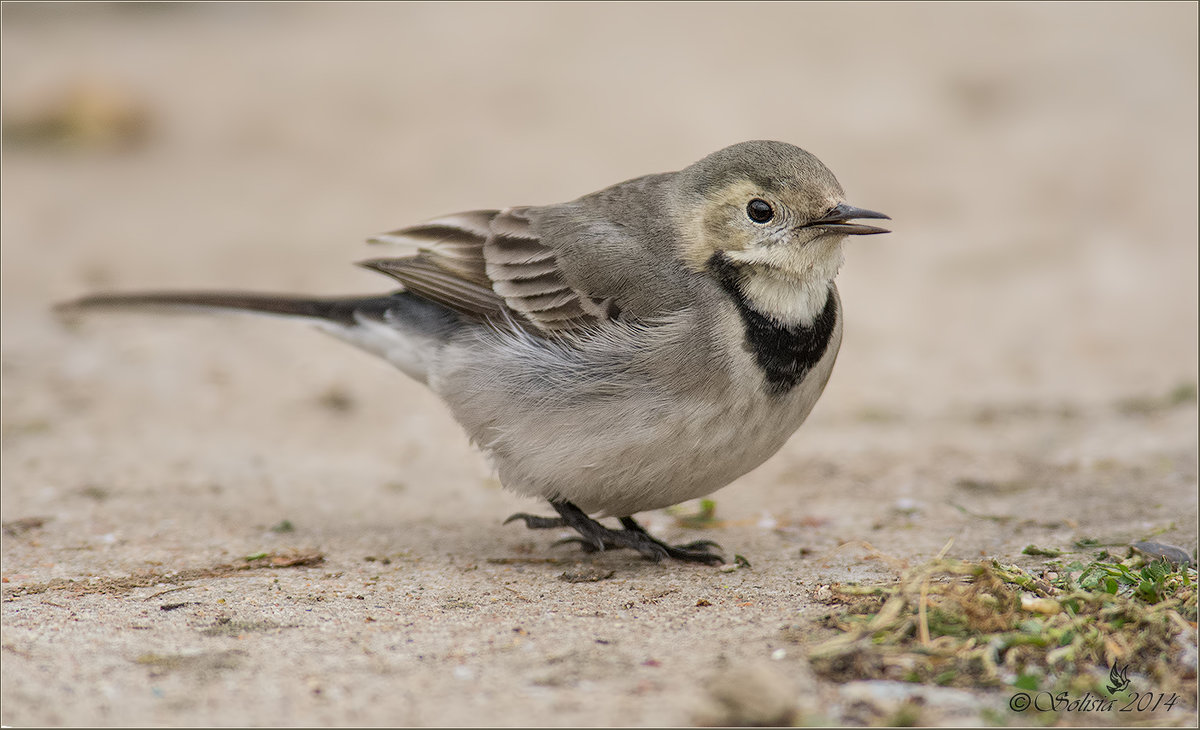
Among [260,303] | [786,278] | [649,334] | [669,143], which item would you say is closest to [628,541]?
[649,334]

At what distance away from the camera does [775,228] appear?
17.6 feet

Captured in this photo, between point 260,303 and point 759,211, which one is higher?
point 759,211

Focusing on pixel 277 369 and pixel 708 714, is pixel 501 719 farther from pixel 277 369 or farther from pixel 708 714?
pixel 277 369

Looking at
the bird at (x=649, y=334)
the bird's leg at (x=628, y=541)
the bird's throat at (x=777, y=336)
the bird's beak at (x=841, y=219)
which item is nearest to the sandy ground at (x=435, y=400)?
the bird's leg at (x=628, y=541)

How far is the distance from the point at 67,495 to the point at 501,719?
4098 mm

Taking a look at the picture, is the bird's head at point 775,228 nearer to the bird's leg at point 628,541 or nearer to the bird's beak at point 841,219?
the bird's beak at point 841,219

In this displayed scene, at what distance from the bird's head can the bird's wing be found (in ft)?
1.91

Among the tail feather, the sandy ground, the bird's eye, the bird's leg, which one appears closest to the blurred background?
the sandy ground

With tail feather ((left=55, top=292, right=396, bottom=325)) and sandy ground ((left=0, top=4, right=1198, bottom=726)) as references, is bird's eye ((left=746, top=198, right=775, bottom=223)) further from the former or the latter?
tail feather ((left=55, top=292, right=396, bottom=325))

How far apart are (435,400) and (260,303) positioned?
7.82ft

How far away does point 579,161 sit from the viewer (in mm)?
11523

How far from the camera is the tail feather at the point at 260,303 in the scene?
6551mm

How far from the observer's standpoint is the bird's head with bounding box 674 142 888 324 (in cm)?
533

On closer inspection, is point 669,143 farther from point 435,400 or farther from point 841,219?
point 841,219
